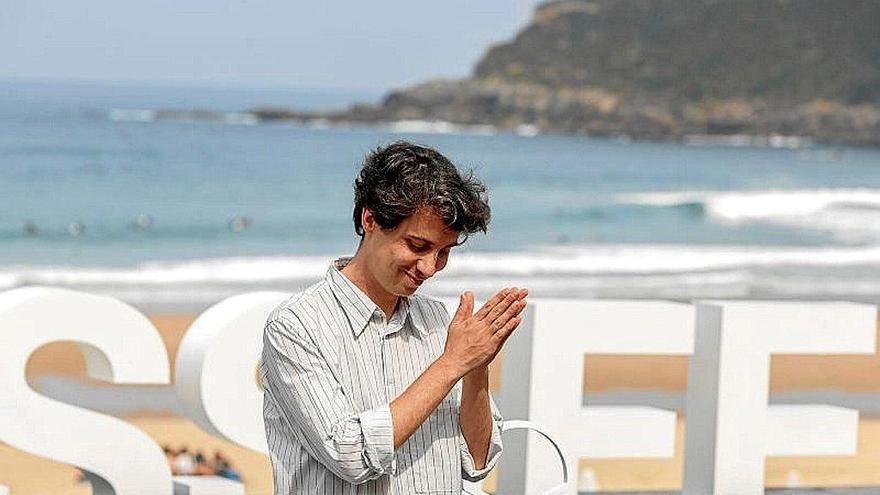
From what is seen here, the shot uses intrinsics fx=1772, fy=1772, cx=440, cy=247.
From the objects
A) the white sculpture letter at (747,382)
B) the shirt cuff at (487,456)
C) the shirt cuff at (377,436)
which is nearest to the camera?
the shirt cuff at (377,436)

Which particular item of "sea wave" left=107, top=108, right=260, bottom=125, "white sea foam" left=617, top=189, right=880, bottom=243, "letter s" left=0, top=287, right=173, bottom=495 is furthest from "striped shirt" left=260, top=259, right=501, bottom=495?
"sea wave" left=107, top=108, right=260, bottom=125

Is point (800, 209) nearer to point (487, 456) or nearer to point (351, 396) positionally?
point (487, 456)

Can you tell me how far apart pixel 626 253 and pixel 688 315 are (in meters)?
22.5

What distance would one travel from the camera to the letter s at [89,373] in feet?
17.9

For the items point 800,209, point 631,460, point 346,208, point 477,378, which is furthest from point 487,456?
point 800,209

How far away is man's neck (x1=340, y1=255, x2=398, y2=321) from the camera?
132 inches

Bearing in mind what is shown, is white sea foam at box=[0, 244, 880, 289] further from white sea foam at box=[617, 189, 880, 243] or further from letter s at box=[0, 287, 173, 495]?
letter s at box=[0, 287, 173, 495]

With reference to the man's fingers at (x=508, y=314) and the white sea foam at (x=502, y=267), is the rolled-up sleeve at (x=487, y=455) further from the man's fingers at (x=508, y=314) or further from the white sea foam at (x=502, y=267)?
the white sea foam at (x=502, y=267)

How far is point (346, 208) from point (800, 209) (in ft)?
31.8

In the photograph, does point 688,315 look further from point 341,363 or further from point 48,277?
point 48,277

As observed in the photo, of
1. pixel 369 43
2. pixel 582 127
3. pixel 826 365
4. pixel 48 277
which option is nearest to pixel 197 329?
pixel 826 365

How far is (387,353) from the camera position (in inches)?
133

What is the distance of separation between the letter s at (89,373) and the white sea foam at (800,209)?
26685mm

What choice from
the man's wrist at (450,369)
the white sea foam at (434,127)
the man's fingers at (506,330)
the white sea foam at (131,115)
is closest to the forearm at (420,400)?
the man's wrist at (450,369)
